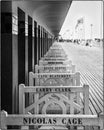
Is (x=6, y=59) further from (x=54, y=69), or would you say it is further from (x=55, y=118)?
(x=54, y=69)

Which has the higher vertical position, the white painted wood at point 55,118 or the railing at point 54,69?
the railing at point 54,69

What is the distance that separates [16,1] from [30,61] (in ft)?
9.34

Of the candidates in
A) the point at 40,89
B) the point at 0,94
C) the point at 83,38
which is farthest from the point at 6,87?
the point at 83,38

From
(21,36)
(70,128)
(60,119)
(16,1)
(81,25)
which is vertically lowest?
(70,128)

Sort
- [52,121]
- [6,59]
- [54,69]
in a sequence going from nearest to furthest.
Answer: [52,121] < [6,59] < [54,69]

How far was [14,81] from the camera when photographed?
4.70m

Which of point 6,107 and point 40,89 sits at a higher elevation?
point 40,89

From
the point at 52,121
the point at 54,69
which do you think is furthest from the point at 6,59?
the point at 54,69

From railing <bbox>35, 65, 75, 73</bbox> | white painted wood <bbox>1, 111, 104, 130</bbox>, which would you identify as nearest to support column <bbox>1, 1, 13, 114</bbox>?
white painted wood <bbox>1, 111, 104, 130</bbox>

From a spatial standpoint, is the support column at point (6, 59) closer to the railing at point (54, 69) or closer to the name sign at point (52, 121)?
the name sign at point (52, 121)

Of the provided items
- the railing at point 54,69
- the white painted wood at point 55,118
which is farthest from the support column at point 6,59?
the railing at point 54,69

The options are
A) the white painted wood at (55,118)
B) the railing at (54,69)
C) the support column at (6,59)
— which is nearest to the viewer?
the white painted wood at (55,118)

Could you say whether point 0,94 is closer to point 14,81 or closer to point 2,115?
point 14,81

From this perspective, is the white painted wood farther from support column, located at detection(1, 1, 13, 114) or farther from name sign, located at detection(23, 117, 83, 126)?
support column, located at detection(1, 1, 13, 114)
